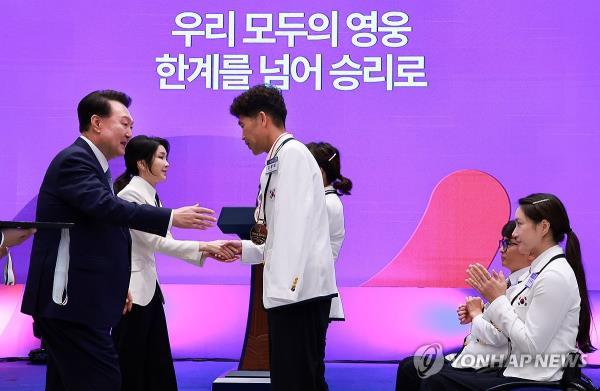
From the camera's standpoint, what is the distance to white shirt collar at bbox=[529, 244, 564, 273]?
289 cm

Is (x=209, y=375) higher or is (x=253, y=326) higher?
(x=253, y=326)

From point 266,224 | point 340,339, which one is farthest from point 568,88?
point 266,224

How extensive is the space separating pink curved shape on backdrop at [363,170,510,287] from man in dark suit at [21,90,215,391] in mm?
3029

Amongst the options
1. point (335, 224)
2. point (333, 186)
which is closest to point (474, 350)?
point (335, 224)

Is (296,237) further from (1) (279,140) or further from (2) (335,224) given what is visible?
(2) (335,224)

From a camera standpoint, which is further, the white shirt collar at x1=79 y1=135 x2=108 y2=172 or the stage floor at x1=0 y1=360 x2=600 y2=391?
the stage floor at x1=0 y1=360 x2=600 y2=391

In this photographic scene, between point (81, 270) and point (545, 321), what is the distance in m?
1.54

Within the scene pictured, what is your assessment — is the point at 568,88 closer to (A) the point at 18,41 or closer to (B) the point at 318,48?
(B) the point at 318,48

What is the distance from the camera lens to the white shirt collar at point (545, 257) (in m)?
2.89

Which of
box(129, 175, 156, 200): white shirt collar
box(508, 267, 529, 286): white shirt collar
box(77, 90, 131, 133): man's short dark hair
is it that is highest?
box(77, 90, 131, 133): man's short dark hair

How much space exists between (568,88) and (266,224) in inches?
134

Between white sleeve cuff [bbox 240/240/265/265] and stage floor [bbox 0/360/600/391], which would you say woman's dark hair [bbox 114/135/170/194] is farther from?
stage floor [bbox 0/360/600/391]

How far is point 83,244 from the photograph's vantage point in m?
2.85

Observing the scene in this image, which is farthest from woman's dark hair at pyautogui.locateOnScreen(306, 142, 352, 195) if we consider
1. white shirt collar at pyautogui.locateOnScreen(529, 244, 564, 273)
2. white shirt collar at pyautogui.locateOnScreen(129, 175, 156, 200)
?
white shirt collar at pyautogui.locateOnScreen(529, 244, 564, 273)
